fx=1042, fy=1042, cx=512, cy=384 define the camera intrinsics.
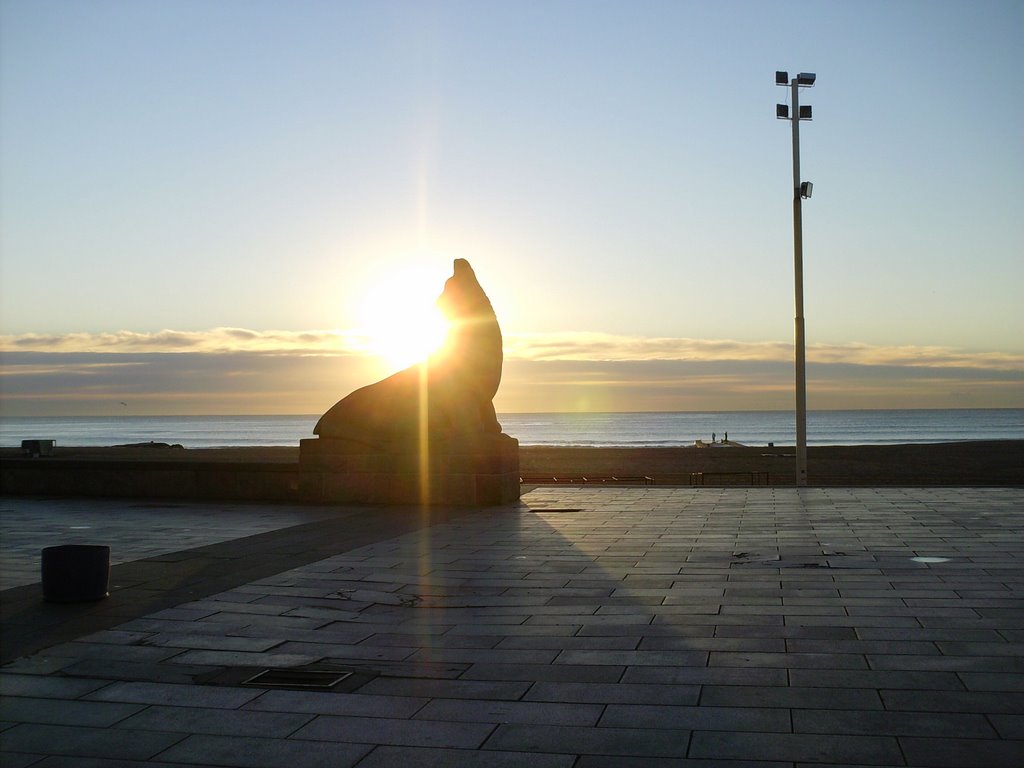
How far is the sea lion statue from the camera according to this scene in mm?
18375

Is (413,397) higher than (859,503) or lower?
higher

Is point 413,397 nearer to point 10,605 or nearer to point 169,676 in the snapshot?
point 10,605

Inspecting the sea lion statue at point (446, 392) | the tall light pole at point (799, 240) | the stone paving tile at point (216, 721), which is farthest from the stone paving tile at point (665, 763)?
the tall light pole at point (799, 240)

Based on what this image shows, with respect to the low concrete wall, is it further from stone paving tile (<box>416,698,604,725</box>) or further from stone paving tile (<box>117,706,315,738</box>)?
stone paving tile (<box>416,698,604,725</box>)

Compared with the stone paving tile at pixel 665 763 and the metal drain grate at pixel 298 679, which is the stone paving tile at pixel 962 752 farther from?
the metal drain grate at pixel 298 679

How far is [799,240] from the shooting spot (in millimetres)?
23562

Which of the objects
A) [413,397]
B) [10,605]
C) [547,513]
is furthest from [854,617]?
[413,397]

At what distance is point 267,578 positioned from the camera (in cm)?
1045

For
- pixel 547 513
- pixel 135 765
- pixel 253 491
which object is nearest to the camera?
pixel 135 765

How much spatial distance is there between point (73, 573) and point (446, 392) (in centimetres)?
999

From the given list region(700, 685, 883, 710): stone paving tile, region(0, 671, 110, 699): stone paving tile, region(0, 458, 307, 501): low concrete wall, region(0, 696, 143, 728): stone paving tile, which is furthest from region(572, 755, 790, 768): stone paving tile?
region(0, 458, 307, 501): low concrete wall

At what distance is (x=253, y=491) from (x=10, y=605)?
10.4 metres

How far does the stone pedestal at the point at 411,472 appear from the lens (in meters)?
18.1

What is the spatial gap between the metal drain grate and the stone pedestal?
36.7 feet
